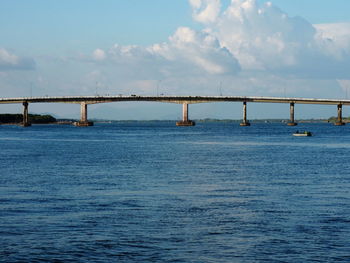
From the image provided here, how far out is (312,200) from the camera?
133 feet

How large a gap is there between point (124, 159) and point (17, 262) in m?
56.2

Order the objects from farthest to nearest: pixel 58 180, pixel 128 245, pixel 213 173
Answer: pixel 213 173
pixel 58 180
pixel 128 245

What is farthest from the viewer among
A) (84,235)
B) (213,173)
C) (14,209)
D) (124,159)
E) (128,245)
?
(124,159)

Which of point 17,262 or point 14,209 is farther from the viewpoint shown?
point 14,209

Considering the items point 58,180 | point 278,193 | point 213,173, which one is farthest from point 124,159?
point 278,193

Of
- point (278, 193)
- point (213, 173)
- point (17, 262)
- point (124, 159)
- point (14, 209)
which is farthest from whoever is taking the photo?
point (124, 159)

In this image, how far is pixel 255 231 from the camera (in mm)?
30500

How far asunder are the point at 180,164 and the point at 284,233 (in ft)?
140

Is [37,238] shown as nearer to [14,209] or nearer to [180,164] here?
[14,209]

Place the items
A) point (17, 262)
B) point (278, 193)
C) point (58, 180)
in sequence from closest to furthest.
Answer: point (17, 262), point (278, 193), point (58, 180)

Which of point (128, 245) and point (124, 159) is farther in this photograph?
point (124, 159)

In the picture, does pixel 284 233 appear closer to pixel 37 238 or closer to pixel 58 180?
pixel 37 238

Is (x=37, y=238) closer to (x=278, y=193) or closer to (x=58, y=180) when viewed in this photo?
(x=278, y=193)

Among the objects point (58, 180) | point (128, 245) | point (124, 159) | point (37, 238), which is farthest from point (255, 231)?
point (124, 159)
